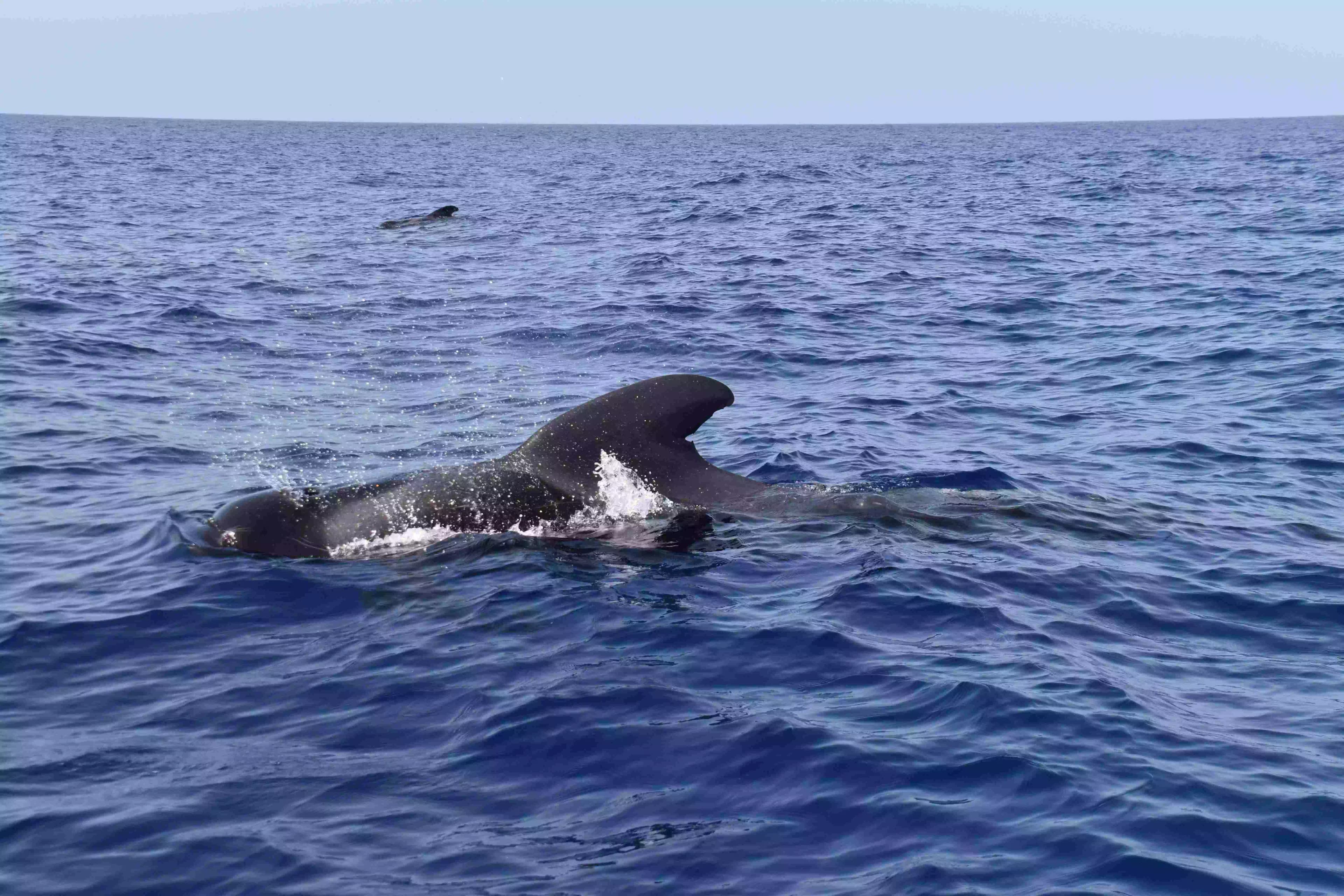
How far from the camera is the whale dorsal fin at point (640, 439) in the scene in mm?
10867

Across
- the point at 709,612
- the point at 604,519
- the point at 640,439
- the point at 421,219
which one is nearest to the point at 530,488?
the point at 604,519

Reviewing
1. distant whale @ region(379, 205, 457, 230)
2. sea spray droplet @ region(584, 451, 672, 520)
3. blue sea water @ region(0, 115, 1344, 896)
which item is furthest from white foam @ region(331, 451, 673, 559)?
distant whale @ region(379, 205, 457, 230)

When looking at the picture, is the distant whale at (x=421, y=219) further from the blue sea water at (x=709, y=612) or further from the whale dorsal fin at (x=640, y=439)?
the whale dorsal fin at (x=640, y=439)

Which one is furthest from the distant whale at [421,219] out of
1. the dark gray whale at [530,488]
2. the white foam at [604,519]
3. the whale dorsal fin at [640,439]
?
the white foam at [604,519]

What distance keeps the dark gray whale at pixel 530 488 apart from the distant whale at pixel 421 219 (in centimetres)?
2814

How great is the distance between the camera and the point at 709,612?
921cm

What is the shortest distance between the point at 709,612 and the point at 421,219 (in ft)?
105

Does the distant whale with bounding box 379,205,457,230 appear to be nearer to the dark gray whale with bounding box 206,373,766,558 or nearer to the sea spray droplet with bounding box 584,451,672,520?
the dark gray whale with bounding box 206,373,766,558

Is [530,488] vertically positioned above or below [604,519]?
above

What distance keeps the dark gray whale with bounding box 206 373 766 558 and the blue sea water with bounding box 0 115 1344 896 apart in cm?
42

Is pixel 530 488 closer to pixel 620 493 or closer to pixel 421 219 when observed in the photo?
pixel 620 493

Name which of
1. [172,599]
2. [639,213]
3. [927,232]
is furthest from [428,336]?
[639,213]

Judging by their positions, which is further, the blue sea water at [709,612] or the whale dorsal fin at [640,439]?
the whale dorsal fin at [640,439]

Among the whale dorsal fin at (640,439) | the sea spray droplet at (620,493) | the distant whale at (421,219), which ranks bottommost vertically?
the sea spray droplet at (620,493)
